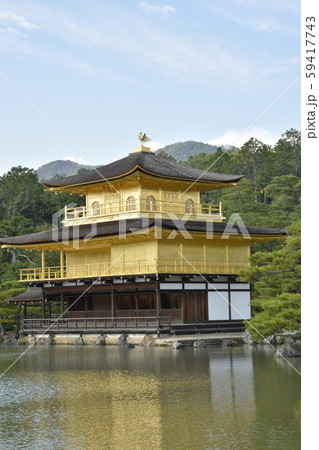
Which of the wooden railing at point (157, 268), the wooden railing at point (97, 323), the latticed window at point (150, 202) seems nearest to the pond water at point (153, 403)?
the wooden railing at point (97, 323)

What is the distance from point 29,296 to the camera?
45594 mm

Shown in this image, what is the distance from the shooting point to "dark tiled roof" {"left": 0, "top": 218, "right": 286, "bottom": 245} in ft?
131

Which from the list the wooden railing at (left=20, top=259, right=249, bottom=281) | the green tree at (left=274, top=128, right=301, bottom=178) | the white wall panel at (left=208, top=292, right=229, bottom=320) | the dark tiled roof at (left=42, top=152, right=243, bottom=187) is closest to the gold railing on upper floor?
the dark tiled roof at (left=42, top=152, right=243, bottom=187)

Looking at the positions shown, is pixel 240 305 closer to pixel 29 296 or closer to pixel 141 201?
pixel 141 201

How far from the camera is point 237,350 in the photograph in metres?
Answer: 32.5

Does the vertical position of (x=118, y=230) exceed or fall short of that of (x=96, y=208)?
it falls short

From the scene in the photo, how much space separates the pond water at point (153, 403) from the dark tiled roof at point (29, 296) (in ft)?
48.5

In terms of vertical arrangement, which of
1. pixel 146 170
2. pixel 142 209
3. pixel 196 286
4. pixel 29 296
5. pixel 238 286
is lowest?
pixel 29 296

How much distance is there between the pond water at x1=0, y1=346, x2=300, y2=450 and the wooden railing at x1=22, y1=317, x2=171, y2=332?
8236 millimetres

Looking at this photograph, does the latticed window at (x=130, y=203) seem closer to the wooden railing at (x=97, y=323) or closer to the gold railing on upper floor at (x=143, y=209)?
the gold railing on upper floor at (x=143, y=209)

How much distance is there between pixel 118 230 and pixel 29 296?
9318mm

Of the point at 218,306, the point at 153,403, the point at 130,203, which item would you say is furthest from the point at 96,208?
the point at 153,403
